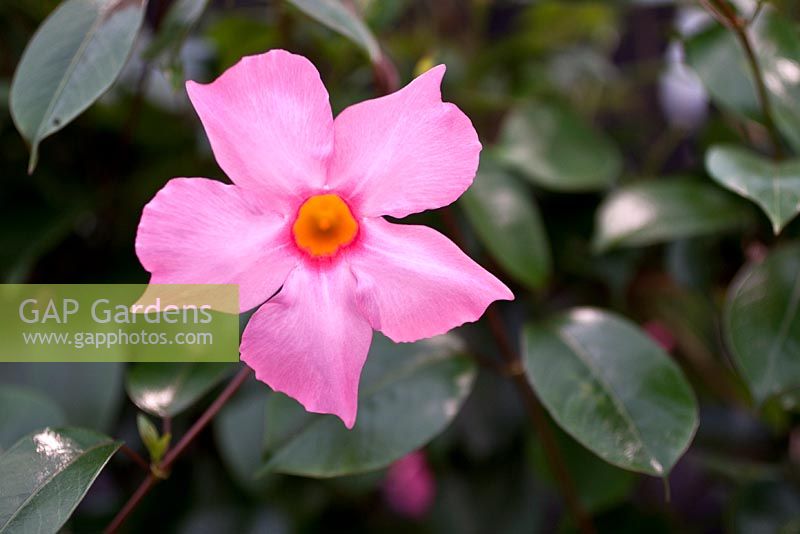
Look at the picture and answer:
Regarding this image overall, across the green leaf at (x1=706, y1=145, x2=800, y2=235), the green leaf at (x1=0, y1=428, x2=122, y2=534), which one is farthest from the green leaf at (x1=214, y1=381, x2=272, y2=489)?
the green leaf at (x1=706, y1=145, x2=800, y2=235)

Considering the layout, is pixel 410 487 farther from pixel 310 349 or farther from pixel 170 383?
pixel 310 349

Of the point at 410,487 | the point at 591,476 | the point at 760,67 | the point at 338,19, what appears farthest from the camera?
the point at 410,487

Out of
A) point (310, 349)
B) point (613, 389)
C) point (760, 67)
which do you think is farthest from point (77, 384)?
point (760, 67)

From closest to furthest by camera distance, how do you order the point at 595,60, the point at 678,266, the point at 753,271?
1. the point at 753,271
2. the point at 678,266
3. the point at 595,60

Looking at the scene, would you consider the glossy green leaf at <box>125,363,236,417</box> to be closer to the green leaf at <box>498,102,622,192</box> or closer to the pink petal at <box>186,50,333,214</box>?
the pink petal at <box>186,50,333,214</box>

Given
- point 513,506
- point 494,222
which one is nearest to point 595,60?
point 494,222

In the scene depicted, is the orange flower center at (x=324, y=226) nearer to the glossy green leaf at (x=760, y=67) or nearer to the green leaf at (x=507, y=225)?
the green leaf at (x=507, y=225)

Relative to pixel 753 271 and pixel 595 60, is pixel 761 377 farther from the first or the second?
pixel 595 60
